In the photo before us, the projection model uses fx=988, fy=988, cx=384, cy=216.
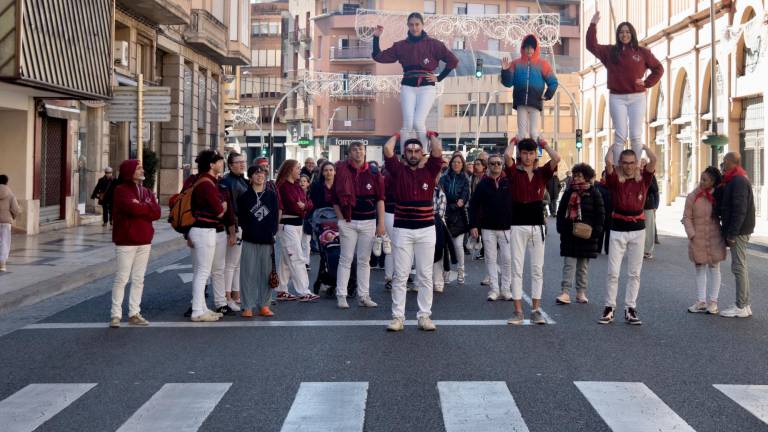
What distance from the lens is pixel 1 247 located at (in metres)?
15.7

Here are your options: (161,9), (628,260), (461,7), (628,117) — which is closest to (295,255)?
(628,260)

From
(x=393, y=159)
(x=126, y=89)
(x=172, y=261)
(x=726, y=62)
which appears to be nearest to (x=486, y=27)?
(x=726, y=62)

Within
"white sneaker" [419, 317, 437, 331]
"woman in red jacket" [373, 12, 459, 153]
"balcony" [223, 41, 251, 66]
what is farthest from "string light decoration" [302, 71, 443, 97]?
"white sneaker" [419, 317, 437, 331]

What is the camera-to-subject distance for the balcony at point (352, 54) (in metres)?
87.2

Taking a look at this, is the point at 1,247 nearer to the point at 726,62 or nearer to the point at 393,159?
the point at 393,159

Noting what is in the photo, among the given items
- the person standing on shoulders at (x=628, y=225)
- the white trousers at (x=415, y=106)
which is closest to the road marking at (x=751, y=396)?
the person standing on shoulders at (x=628, y=225)

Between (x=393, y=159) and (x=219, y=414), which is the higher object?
(x=393, y=159)

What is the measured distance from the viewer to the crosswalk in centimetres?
630

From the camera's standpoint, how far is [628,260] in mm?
A: 10812

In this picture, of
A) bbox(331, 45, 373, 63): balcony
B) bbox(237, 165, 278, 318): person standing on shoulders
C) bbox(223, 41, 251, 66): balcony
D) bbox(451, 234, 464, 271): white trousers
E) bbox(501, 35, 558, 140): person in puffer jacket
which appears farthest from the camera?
bbox(331, 45, 373, 63): balcony

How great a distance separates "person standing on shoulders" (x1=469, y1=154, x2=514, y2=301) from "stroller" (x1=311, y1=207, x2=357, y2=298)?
186 cm

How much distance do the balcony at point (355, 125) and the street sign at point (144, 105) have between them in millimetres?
64867

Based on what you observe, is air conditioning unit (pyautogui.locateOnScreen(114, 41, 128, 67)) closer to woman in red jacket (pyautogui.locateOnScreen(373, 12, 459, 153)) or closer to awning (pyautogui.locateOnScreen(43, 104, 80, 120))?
awning (pyautogui.locateOnScreen(43, 104, 80, 120))

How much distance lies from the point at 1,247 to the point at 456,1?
7434cm
